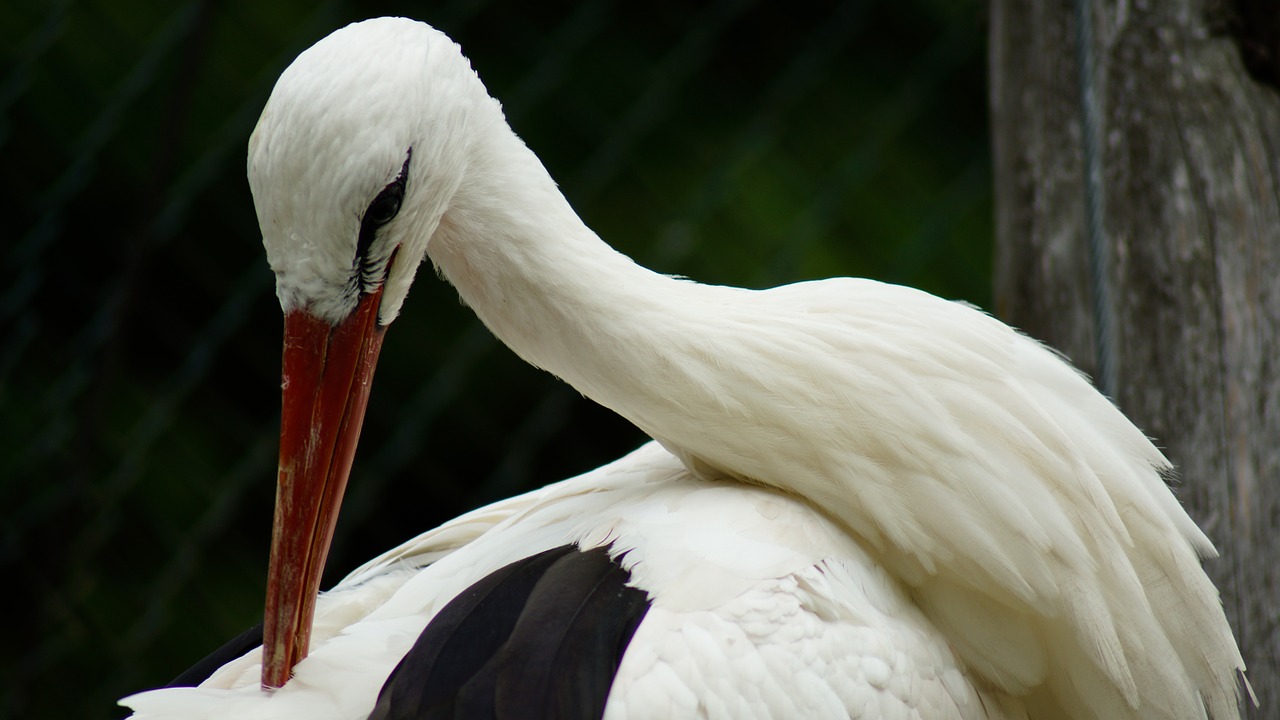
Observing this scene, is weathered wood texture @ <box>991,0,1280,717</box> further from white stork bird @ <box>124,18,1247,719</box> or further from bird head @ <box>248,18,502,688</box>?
bird head @ <box>248,18,502,688</box>

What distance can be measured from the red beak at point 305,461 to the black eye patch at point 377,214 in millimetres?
35

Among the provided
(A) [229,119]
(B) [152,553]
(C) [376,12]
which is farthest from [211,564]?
(C) [376,12]

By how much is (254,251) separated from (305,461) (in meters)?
1.27

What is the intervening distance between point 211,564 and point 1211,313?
1599 mm

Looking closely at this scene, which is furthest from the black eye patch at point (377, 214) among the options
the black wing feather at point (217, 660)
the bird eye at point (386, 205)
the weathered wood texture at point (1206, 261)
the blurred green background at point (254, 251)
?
the blurred green background at point (254, 251)

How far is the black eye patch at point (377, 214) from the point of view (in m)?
0.98

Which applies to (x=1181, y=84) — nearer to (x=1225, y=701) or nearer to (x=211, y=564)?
(x=1225, y=701)

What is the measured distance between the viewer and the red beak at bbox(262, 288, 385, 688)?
1.02m

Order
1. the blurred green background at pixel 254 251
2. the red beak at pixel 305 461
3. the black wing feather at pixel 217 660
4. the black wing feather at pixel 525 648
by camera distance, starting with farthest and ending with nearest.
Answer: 1. the blurred green background at pixel 254 251
2. the black wing feather at pixel 217 660
3. the red beak at pixel 305 461
4. the black wing feather at pixel 525 648

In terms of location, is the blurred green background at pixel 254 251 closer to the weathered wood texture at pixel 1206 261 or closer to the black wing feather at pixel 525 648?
the weathered wood texture at pixel 1206 261

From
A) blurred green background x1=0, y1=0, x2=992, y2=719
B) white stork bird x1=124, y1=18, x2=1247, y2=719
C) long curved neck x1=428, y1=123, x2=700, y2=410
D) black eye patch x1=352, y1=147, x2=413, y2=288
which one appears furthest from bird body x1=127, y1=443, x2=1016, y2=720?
blurred green background x1=0, y1=0, x2=992, y2=719

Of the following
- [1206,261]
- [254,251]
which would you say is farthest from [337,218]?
[254,251]

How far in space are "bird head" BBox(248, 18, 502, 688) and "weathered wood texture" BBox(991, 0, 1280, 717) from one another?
0.63 m

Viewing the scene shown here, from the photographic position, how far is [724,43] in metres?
2.34
